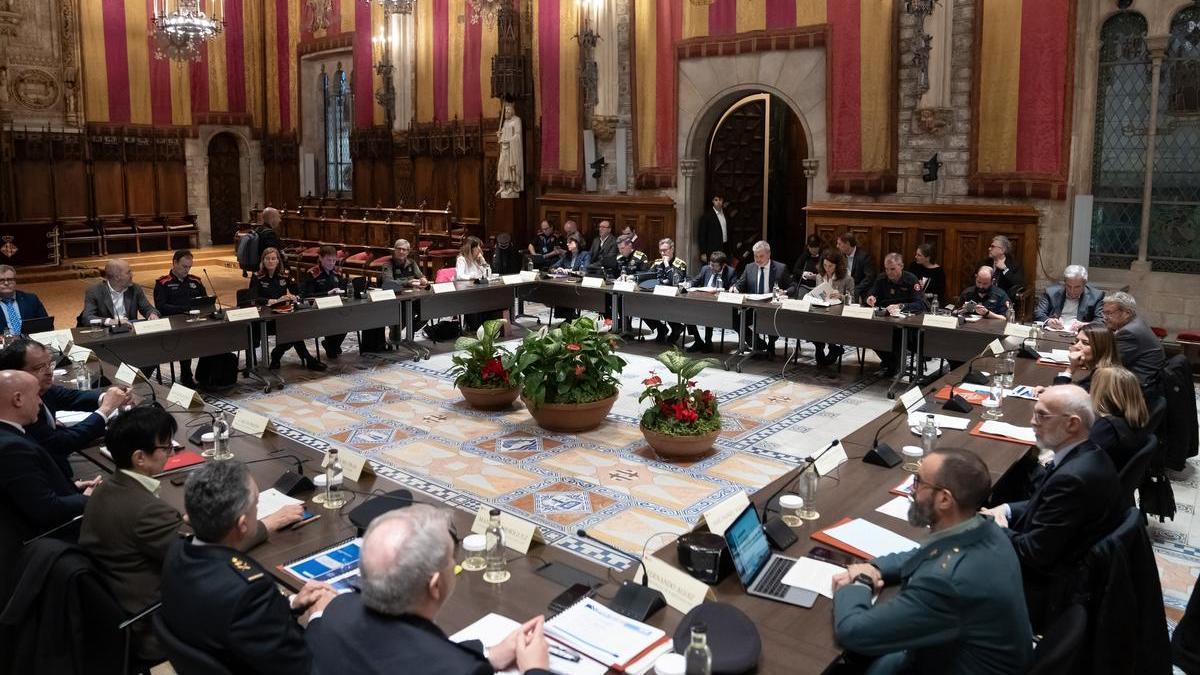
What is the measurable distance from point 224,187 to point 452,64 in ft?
22.0

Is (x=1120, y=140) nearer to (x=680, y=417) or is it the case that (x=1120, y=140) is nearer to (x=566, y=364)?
(x=680, y=417)

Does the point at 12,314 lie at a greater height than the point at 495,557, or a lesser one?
greater

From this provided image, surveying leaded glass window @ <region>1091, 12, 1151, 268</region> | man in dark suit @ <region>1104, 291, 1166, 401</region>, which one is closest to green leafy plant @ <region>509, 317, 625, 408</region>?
man in dark suit @ <region>1104, 291, 1166, 401</region>

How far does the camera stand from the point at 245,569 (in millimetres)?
2492

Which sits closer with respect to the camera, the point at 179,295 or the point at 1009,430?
the point at 1009,430

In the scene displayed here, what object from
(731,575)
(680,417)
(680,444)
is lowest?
(680,444)

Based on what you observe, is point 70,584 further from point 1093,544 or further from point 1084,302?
point 1084,302

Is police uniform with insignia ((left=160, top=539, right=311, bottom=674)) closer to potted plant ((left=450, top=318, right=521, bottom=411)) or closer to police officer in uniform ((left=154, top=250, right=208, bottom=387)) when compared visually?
potted plant ((left=450, top=318, right=521, bottom=411))

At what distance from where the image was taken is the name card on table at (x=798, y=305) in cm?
851

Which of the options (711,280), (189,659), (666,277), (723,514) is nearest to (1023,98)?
(711,280)

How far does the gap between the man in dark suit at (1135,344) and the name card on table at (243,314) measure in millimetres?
6544

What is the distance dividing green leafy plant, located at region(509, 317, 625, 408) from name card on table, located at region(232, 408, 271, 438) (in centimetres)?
247

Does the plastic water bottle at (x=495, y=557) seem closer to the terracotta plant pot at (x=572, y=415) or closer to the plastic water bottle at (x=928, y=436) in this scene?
the plastic water bottle at (x=928, y=436)

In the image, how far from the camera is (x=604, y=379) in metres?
7.11
